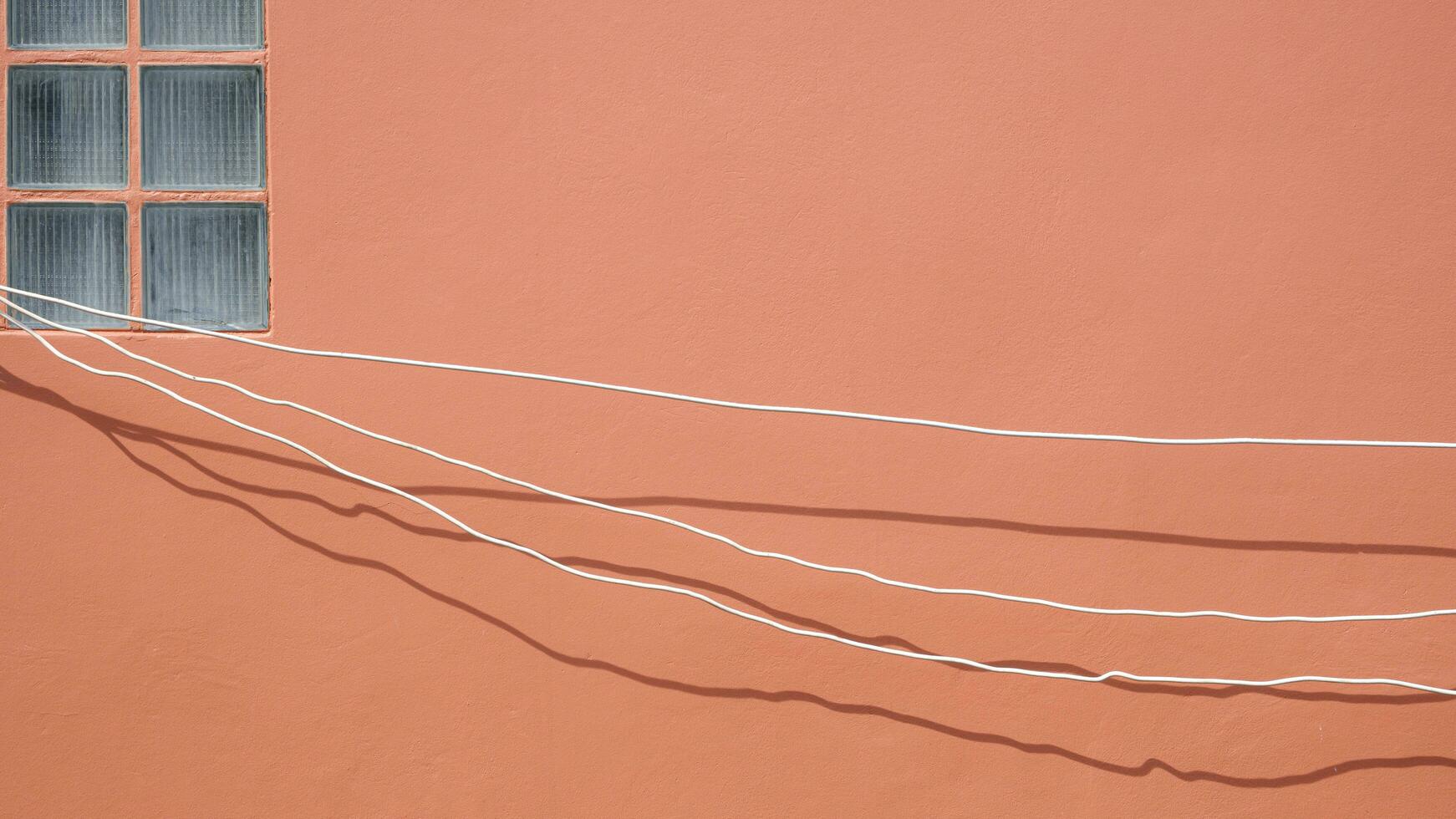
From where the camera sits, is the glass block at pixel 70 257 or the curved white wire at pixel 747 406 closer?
the curved white wire at pixel 747 406

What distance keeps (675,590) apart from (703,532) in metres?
0.14

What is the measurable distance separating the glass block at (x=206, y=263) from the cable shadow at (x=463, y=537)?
260 mm

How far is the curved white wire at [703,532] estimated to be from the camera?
7.39 feet

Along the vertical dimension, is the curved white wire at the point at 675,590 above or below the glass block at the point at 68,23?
below

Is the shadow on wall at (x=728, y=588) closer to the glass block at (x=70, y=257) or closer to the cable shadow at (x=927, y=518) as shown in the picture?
the cable shadow at (x=927, y=518)

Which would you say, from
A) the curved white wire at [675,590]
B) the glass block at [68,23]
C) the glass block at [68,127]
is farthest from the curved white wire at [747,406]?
the glass block at [68,23]

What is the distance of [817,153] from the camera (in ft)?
7.50

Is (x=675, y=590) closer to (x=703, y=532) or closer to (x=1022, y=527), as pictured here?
(x=703, y=532)

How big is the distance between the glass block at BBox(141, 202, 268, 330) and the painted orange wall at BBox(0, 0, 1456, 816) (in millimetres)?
94

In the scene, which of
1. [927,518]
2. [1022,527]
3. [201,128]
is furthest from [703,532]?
[201,128]

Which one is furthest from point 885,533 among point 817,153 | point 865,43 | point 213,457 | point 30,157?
point 30,157

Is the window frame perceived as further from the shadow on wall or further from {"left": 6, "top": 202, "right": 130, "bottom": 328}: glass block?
the shadow on wall

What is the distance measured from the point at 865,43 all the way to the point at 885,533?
106 centimetres

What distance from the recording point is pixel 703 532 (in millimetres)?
2264
